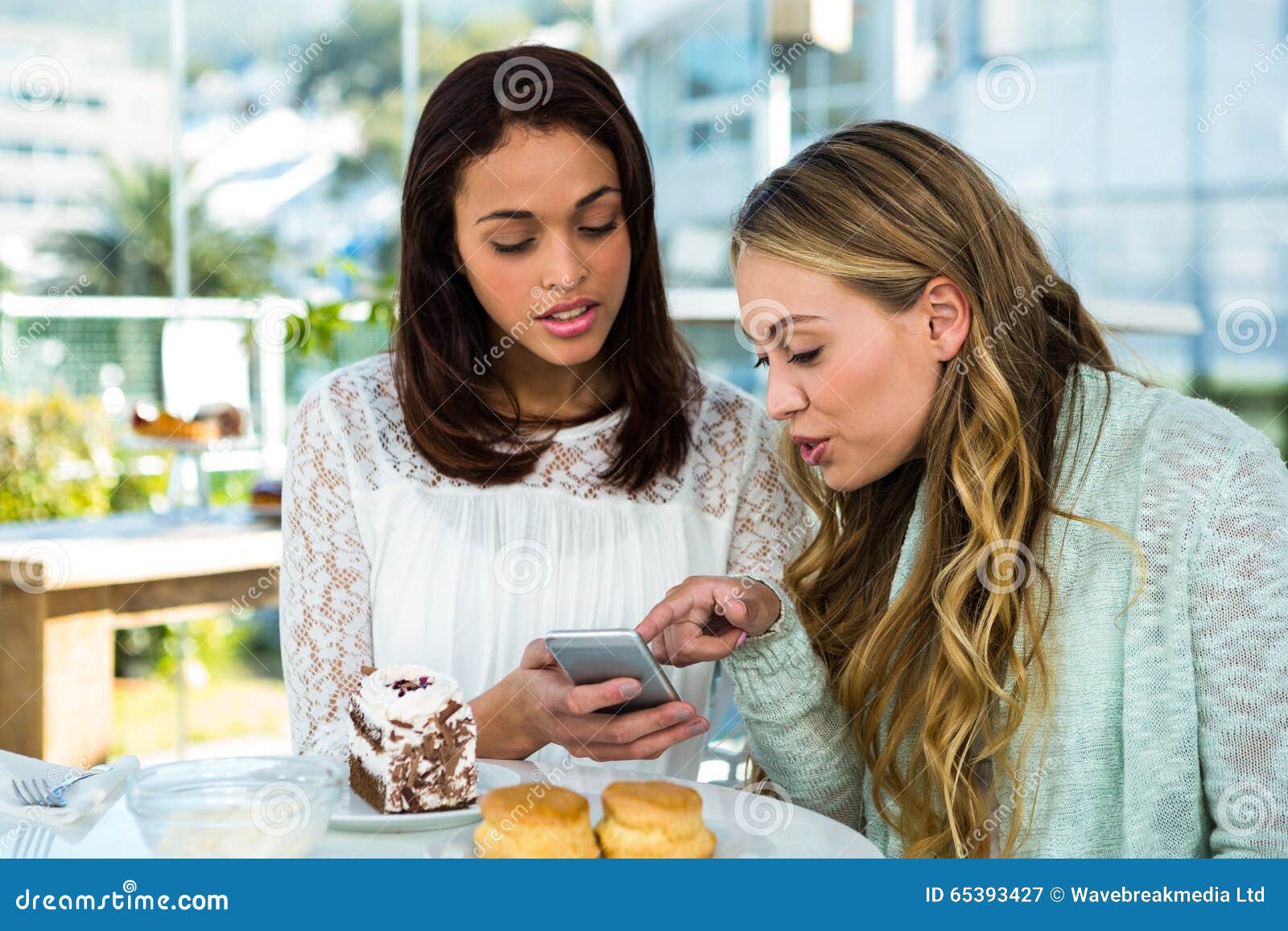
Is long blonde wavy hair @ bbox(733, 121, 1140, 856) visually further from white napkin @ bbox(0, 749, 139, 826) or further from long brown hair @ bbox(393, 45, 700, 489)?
white napkin @ bbox(0, 749, 139, 826)

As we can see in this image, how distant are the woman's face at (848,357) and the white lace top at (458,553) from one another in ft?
1.38

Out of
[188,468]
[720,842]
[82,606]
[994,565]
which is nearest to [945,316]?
[994,565]

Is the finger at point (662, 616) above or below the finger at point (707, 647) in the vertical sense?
above

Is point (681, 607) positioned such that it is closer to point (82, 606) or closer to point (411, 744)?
point (411, 744)

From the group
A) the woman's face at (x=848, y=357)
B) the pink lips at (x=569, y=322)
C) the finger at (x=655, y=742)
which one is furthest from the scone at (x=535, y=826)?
the pink lips at (x=569, y=322)

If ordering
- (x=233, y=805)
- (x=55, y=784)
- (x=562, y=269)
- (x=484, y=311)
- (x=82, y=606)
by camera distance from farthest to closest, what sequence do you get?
(x=82, y=606) → (x=484, y=311) → (x=562, y=269) → (x=55, y=784) → (x=233, y=805)

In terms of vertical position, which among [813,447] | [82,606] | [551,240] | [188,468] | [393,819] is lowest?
[82,606]

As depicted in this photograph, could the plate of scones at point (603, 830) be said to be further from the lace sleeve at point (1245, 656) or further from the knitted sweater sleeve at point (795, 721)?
the lace sleeve at point (1245, 656)

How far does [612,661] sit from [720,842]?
0.87 feet

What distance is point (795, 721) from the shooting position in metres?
1.45

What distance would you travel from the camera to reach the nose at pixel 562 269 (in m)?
1.63

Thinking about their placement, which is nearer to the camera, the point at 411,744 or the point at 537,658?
the point at 411,744
